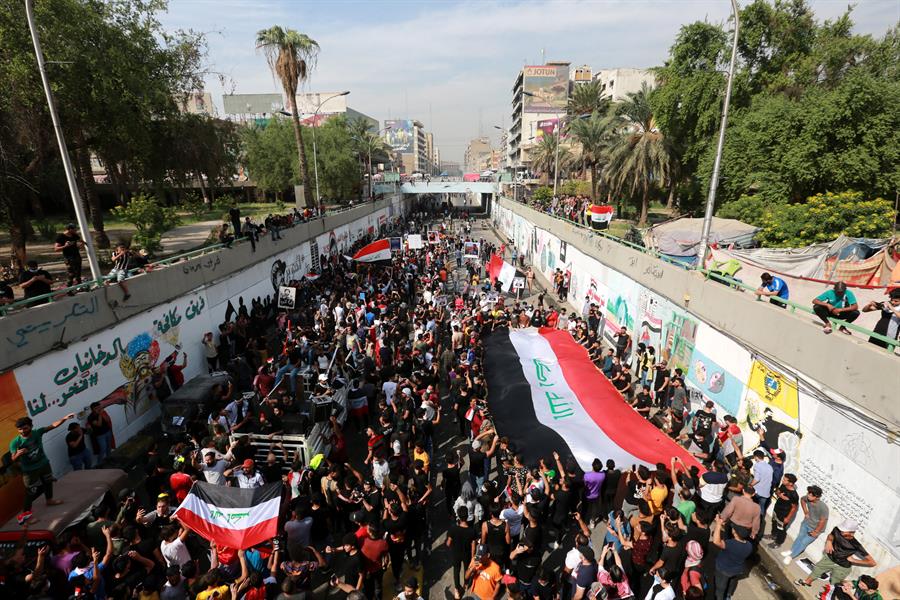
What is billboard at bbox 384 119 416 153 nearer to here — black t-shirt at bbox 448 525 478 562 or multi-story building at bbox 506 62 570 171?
multi-story building at bbox 506 62 570 171

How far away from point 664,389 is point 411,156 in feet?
593

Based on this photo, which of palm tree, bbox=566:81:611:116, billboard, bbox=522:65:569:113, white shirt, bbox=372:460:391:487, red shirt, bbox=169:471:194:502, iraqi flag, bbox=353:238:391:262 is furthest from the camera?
billboard, bbox=522:65:569:113

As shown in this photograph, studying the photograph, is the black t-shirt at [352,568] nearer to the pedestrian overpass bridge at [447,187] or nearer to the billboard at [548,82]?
the pedestrian overpass bridge at [447,187]

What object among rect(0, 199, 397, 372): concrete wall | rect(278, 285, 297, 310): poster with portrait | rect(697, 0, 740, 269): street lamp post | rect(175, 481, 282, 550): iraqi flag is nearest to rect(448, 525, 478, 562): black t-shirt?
rect(175, 481, 282, 550): iraqi flag

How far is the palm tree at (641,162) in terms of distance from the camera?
30266 mm

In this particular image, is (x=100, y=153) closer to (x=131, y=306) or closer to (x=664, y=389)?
(x=131, y=306)

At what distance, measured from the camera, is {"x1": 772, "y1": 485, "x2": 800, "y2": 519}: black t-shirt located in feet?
22.9

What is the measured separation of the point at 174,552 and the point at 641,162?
32024mm

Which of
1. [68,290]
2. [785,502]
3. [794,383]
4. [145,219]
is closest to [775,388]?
[794,383]

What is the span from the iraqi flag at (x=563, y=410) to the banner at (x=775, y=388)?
6.75 feet

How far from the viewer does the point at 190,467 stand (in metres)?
7.44

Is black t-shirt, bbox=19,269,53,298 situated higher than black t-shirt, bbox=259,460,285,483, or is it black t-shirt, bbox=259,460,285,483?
black t-shirt, bbox=19,269,53,298

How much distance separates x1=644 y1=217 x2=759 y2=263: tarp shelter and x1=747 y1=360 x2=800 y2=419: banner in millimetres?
7823

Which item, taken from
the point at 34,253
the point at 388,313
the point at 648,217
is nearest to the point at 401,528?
the point at 388,313
